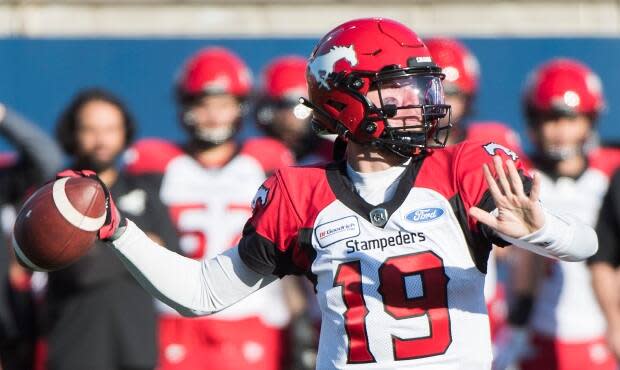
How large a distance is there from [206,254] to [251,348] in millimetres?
463

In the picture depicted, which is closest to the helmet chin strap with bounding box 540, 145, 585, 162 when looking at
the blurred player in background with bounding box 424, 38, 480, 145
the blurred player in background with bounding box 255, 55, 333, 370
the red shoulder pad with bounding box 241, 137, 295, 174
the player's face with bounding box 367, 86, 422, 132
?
the blurred player in background with bounding box 424, 38, 480, 145

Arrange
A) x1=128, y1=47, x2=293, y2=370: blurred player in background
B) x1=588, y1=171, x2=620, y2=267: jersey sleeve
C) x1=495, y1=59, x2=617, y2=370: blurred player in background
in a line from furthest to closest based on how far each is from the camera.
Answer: x1=495, y1=59, x2=617, y2=370: blurred player in background < x1=128, y1=47, x2=293, y2=370: blurred player in background < x1=588, y1=171, x2=620, y2=267: jersey sleeve

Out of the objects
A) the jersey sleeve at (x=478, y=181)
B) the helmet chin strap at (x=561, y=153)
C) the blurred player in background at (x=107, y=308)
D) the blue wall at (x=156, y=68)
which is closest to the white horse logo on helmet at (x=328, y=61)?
the jersey sleeve at (x=478, y=181)

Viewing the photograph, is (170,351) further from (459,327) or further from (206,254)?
(459,327)

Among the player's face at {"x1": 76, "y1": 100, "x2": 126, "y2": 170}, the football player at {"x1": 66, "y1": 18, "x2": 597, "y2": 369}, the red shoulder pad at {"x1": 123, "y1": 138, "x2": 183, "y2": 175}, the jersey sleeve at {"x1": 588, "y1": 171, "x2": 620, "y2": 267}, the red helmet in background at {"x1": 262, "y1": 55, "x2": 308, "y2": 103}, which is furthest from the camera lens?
the red helmet in background at {"x1": 262, "y1": 55, "x2": 308, "y2": 103}

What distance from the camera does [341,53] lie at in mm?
3824

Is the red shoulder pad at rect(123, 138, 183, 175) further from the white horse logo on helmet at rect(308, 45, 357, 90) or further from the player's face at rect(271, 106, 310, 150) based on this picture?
the white horse logo on helmet at rect(308, 45, 357, 90)

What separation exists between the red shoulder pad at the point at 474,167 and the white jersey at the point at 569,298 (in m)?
2.63

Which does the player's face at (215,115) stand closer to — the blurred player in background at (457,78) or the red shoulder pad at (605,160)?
the blurred player in background at (457,78)

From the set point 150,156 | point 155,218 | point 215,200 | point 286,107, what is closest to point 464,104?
point 286,107

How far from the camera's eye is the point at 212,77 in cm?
666

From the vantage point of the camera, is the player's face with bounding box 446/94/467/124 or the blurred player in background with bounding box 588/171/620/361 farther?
the player's face with bounding box 446/94/467/124

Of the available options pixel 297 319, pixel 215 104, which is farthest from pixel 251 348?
pixel 215 104

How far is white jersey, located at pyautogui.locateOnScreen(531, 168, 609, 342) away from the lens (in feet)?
20.7
